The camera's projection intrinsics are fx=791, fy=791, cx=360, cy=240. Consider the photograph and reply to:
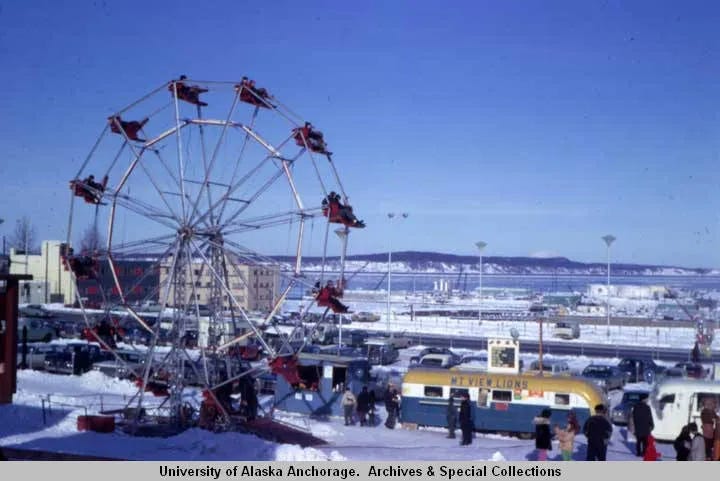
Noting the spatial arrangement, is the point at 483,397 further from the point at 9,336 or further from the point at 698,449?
the point at 9,336

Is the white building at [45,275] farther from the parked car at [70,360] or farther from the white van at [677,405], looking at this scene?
the white van at [677,405]

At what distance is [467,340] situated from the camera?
167ft

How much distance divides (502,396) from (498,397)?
0.11 metres

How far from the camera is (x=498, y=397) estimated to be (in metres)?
20.4

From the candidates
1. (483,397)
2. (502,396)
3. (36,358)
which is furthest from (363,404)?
(36,358)

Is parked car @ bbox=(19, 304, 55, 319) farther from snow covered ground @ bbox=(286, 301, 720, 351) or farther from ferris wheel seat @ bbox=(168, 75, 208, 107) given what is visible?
ferris wheel seat @ bbox=(168, 75, 208, 107)

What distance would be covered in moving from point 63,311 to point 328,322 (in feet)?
68.7

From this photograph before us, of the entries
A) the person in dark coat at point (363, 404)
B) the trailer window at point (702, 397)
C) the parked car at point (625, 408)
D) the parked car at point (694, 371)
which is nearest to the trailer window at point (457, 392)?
the person in dark coat at point (363, 404)

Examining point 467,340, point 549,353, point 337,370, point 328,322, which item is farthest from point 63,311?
point 337,370

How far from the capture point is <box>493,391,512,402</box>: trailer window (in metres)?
20.3

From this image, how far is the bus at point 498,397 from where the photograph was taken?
19719mm

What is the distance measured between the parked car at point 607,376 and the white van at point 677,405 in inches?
377

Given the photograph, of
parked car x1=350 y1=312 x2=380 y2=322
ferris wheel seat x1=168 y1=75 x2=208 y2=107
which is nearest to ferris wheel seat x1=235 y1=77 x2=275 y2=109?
ferris wheel seat x1=168 y1=75 x2=208 y2=107
